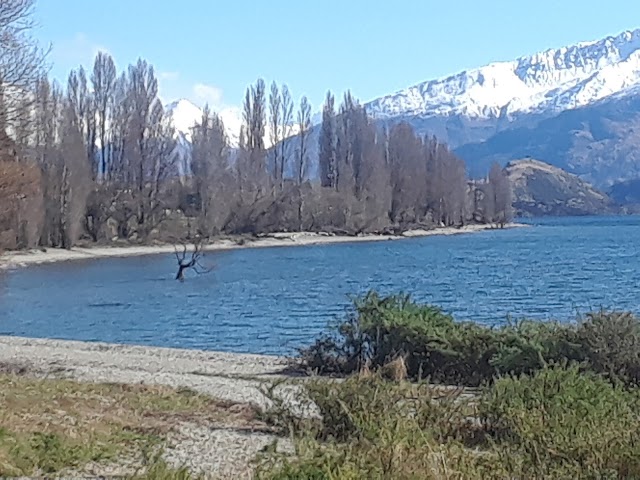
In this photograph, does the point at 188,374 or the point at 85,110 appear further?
the point at 85,110

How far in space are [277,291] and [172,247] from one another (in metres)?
35.9

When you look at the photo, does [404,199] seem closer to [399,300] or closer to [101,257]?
[101,257]

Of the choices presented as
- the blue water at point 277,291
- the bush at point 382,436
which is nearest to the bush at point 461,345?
the bush at point 382,436

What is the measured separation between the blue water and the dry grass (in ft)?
35.1

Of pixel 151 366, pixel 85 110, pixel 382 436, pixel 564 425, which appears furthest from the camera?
pixel 85 110

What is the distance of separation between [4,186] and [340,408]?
15724mm

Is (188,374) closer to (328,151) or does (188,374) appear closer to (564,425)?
(564,425)

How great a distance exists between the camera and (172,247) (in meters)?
76.6

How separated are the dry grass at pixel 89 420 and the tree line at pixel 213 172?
39.1 m

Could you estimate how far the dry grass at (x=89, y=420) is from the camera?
859 centimetres

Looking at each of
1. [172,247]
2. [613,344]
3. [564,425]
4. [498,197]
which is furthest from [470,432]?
[498,197]

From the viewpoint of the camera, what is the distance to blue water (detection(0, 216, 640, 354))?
30.5 m

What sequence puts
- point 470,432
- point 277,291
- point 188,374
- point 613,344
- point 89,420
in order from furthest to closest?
point 277,291 → point 188,374 → point 613,344 → point 89,420 → point 470,432

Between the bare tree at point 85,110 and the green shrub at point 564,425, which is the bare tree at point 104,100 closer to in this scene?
the bare tree at point 85,110
